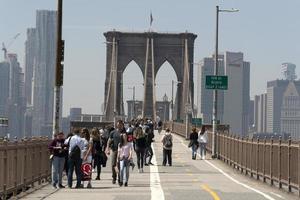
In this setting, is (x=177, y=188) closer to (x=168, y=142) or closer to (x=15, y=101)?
(x=168, y=142)

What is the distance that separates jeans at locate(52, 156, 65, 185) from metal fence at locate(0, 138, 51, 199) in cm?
56

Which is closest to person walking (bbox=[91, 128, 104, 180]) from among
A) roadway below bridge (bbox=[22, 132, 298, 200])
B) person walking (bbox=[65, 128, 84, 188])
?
roadway below bridge (bbox=[22, 132, 298, 200])

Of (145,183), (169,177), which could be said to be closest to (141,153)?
(169,177)

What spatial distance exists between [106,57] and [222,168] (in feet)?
427

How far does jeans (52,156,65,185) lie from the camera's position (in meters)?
24.2

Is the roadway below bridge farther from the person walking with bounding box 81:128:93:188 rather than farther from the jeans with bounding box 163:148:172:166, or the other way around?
the jeans with bounding box 163:148:172:166

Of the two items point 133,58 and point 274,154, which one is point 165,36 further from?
point 274,154

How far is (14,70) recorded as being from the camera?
139000mm

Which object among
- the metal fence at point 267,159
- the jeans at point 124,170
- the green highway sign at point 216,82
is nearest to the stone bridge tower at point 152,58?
the green highway sign at point 216,82

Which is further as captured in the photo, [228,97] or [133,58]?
[228,97]

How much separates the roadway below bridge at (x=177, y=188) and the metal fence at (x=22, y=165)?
45 centimetres

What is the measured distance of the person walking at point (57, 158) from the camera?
2419cm

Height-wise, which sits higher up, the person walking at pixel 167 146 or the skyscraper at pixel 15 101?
the skyscraper at pixel 15 101

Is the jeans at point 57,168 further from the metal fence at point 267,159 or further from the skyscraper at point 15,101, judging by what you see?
the skyscraper at point 15,101
